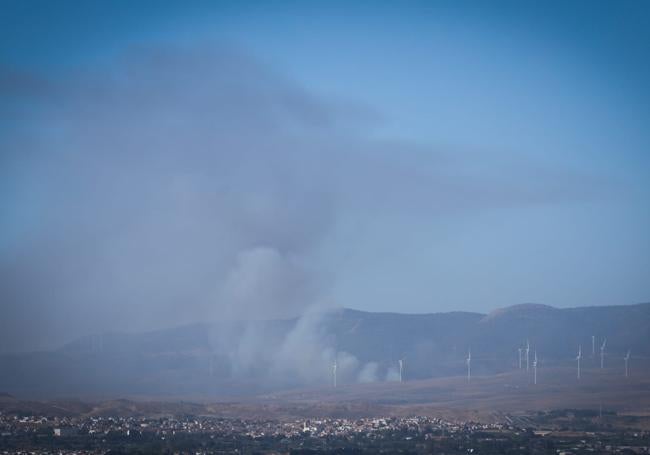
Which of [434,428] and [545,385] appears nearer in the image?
[434,428]

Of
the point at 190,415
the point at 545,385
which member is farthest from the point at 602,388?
the point at 190,415

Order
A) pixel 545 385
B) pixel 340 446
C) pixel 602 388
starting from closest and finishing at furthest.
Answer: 1. pixel 340 446
2. pixel 602 388
3. pixel 545 385

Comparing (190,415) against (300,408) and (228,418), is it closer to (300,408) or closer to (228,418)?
(228,418)

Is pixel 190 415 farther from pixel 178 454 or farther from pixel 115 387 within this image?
pixel 115 387

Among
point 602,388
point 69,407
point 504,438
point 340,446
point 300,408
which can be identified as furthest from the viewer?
point 602,388

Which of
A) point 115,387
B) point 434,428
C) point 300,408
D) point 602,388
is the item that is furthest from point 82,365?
point 434,428

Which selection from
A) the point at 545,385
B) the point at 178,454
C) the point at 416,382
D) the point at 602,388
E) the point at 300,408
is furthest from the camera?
the point at 416,382
